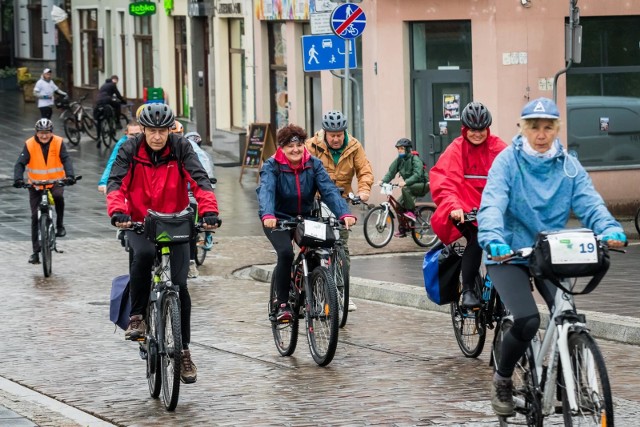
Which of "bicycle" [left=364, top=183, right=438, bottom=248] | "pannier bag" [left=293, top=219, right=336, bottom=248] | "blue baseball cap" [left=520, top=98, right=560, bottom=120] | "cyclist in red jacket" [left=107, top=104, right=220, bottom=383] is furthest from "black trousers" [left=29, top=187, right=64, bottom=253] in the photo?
"blue baseball cap" [left=520, top=98, right=560, bottom=120]

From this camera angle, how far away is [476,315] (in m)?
10.6

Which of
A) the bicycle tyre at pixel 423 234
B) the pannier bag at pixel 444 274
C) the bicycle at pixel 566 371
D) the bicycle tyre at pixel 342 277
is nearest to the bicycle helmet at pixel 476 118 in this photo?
the pannier bag at pixel 444 274

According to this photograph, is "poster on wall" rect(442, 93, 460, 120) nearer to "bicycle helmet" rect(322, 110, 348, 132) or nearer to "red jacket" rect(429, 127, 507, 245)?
"bicycle helmet" rect(322, 110, 348, 132)

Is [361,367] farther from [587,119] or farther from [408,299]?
[587,119]

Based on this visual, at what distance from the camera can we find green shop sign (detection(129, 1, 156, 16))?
39625 millimetres

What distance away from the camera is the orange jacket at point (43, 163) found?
1802 cm

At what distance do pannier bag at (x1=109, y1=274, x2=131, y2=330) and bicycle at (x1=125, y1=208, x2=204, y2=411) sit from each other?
260mm

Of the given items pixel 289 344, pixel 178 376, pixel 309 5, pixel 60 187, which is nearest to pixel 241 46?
pixel 309 5

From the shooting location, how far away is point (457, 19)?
23938mm

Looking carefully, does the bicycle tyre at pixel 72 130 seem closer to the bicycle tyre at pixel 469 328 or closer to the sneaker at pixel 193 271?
the sneaker at pixel 193 271

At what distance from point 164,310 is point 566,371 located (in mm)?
3142

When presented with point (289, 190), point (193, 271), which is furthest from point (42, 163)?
point (289, 190)

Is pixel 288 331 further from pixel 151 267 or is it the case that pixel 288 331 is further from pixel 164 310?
pixel 164 310

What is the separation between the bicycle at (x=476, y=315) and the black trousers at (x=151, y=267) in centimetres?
203
